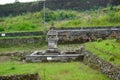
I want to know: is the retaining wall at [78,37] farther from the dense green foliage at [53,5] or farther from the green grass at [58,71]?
the dense green foliage at [53,5]

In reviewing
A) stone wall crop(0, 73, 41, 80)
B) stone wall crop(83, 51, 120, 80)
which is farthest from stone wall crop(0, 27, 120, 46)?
stone wall crop(0, 73, 41, 80)

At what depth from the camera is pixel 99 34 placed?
38031mm

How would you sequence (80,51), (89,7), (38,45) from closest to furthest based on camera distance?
(80,51) → (38,45) → (89,7)

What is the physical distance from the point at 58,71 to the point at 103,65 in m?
3.03

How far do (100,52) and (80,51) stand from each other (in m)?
6.32

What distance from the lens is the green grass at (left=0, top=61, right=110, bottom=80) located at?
20.1m

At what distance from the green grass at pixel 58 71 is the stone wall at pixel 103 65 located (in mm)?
340

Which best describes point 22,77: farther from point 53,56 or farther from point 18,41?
point 18,41

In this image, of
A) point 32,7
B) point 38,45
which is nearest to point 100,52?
point 38,45

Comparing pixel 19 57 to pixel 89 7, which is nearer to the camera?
pixel 19 57

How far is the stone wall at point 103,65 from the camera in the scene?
18047mm

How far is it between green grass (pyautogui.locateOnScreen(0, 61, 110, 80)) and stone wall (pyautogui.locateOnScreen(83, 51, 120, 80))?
34cm

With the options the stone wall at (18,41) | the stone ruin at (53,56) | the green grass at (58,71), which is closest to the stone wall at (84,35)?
the stone wall at (18,41)

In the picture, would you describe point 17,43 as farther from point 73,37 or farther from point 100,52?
point 100,52
